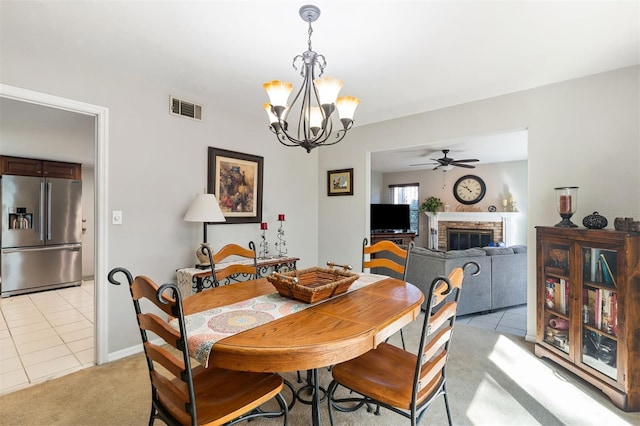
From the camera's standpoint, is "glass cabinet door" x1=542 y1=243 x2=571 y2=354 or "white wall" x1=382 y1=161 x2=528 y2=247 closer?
"glass cabinet door" x1=542 y1=243 x2=571 y2=354

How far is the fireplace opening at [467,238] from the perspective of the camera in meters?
6.59

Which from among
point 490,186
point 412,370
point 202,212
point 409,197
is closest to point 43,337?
point 202,212

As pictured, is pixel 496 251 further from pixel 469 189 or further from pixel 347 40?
pixel 469 189

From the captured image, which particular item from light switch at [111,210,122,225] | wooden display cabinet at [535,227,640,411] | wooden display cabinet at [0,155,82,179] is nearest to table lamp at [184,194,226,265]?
light switch at [111,210,122,225]

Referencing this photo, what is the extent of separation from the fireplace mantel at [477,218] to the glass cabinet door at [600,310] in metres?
4.52

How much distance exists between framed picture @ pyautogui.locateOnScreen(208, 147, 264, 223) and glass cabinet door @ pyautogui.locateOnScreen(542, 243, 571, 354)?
2939 mm

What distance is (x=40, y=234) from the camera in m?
4.78

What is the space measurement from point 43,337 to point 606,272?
16.4 ft

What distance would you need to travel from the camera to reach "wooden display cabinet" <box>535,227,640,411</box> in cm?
194

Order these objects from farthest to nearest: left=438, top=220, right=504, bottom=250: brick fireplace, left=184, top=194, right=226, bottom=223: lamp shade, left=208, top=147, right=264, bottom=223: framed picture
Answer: left=438, top=220, right=504, bottom=250: brick fireplace → left=208, top=147, right=264, bottom=223: framed picture → left=184, top=194, right=226, bottom=223: lamp shade

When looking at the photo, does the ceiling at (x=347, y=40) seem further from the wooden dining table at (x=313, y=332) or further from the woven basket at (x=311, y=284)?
the wooden dining table at (x=313, y=332)

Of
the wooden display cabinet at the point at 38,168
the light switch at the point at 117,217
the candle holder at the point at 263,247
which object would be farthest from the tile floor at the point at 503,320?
the wooden display cabinet at the point at 38,168

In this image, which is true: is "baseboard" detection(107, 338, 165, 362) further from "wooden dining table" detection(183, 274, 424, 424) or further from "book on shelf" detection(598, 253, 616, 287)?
"book on shelf" detection(598, 253, 616, 287)

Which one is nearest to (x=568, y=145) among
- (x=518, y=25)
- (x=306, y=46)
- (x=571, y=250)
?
(x=571, y=250)
